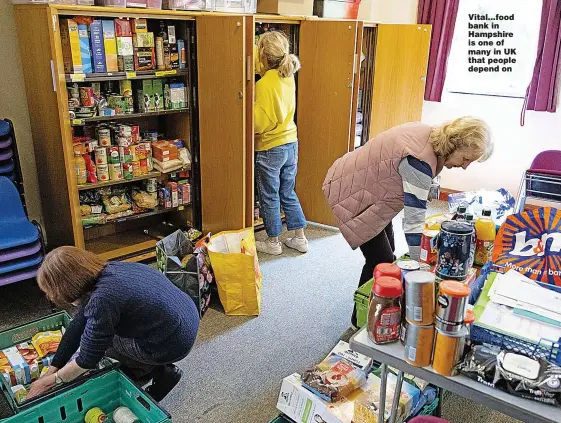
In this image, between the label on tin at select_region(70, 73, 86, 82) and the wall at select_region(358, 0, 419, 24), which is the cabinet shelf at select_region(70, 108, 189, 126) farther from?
the wall at select_region(358, 0, 419, 24)

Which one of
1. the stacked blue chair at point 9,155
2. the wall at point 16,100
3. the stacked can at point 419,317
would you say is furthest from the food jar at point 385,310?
the wall at point 16,100

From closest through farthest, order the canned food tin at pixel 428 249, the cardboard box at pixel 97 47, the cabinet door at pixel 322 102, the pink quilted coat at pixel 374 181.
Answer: the canned food tin at pixel 428 249 → the pink quilted coat at pixel 374 181 → the cardboard box at pixel 97 47 → the cabinet door at pixel 322 102

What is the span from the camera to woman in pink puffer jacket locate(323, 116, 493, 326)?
2096mm

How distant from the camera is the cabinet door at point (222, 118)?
10.2ft

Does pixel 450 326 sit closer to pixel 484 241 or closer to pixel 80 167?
pixel 484 241

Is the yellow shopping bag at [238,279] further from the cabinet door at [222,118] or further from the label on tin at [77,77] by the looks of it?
the label on tin at [77,77]

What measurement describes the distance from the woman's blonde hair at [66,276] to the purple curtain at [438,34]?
13.0ft

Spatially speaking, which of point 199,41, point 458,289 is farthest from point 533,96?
point 458,289

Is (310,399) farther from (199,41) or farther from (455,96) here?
(455,96)

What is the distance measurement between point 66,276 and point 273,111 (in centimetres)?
193

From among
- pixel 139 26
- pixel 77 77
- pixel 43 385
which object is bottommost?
pixel 43 385

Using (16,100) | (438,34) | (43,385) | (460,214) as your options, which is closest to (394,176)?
(460,214)

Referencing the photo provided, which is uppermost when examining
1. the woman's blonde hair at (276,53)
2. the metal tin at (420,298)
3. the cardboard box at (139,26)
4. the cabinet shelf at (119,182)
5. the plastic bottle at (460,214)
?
the cardboard box at (139,26)

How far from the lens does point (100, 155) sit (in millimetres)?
3188
